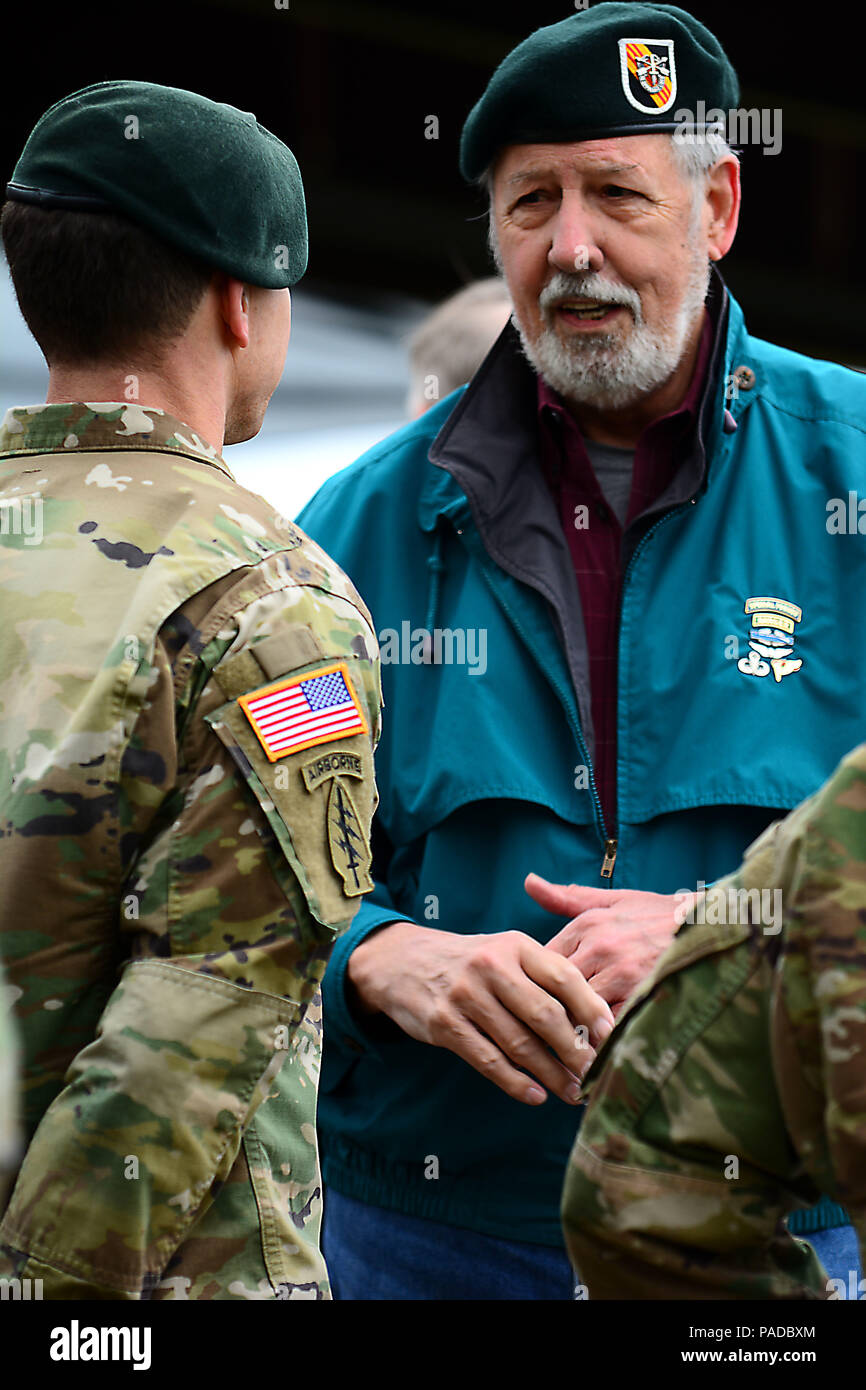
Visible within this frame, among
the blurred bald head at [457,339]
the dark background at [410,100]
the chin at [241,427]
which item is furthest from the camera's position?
the dark background at [410,100]

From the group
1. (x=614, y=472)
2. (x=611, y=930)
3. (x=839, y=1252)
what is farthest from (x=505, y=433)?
(x=839, y=1252)

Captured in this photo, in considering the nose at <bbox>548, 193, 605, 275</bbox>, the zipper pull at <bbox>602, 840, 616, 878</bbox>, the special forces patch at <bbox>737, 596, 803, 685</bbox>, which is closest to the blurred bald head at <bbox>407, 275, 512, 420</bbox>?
the nose at <bbox>548, 193, 605, 275</bbox>

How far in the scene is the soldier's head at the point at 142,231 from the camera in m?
1.35

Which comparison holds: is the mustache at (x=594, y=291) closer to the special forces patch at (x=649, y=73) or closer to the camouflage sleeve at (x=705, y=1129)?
the special forces patch at (x=649, y=73)

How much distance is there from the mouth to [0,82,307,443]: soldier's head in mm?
542

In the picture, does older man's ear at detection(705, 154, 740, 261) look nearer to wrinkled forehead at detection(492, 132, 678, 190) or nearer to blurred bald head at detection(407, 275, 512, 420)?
wrinkled forehead at detection(492, 132, 678, 190)

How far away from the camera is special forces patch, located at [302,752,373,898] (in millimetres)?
1264

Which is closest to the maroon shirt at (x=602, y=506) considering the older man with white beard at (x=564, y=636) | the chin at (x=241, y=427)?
the older man with white beard at (x=564, y=636)

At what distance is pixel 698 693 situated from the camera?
1.72m

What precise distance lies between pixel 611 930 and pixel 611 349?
71 cm

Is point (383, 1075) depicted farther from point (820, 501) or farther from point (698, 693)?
point (820, 501)

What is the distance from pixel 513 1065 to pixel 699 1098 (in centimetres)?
60

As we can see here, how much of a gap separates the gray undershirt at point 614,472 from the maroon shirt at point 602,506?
0.07ft

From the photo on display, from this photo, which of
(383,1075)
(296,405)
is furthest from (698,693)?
(296,405)
